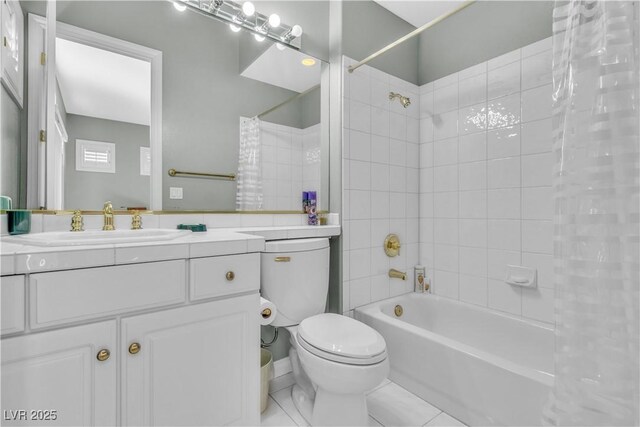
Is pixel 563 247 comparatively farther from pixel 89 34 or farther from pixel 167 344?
pixel 89 34

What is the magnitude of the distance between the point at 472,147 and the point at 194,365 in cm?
194

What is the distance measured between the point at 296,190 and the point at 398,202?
74 cm

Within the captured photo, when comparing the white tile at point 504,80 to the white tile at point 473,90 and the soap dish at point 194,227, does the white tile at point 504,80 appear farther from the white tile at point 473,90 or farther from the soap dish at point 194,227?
the soap dish at point 194,227

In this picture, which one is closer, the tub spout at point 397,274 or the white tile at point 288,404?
the white tile at point 288,404

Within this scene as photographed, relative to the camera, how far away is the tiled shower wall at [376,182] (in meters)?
1.94

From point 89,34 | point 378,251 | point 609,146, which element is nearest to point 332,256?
point 378,251

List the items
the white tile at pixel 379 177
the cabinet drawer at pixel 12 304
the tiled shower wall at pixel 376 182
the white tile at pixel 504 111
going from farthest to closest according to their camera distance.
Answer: the white tile at pixel 379 177, the tiled shower wall at pixel 376 182, the white tile at pixel 504 111, the cabinet drawer at pixel 12 304

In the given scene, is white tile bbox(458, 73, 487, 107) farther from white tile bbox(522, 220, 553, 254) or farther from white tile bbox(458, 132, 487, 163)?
white tile bbox(522, 220, 553, 254)

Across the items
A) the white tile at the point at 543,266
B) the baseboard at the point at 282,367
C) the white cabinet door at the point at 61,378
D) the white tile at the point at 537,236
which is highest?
the white tile at the point at 537,236

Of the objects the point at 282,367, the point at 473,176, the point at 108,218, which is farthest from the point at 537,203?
the point at 108,218

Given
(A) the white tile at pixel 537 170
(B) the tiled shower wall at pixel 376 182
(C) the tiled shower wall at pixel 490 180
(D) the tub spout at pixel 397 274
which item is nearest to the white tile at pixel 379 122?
(B) the tiled shower wall at pixel 376 182

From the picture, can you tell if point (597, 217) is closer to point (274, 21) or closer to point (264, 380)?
point (264, 380)

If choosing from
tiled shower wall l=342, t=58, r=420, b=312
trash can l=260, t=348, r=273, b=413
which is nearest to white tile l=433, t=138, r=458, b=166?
tiled shower wall l=342, t=58, r=420, b=312

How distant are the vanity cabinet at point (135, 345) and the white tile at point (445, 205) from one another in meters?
1.53
